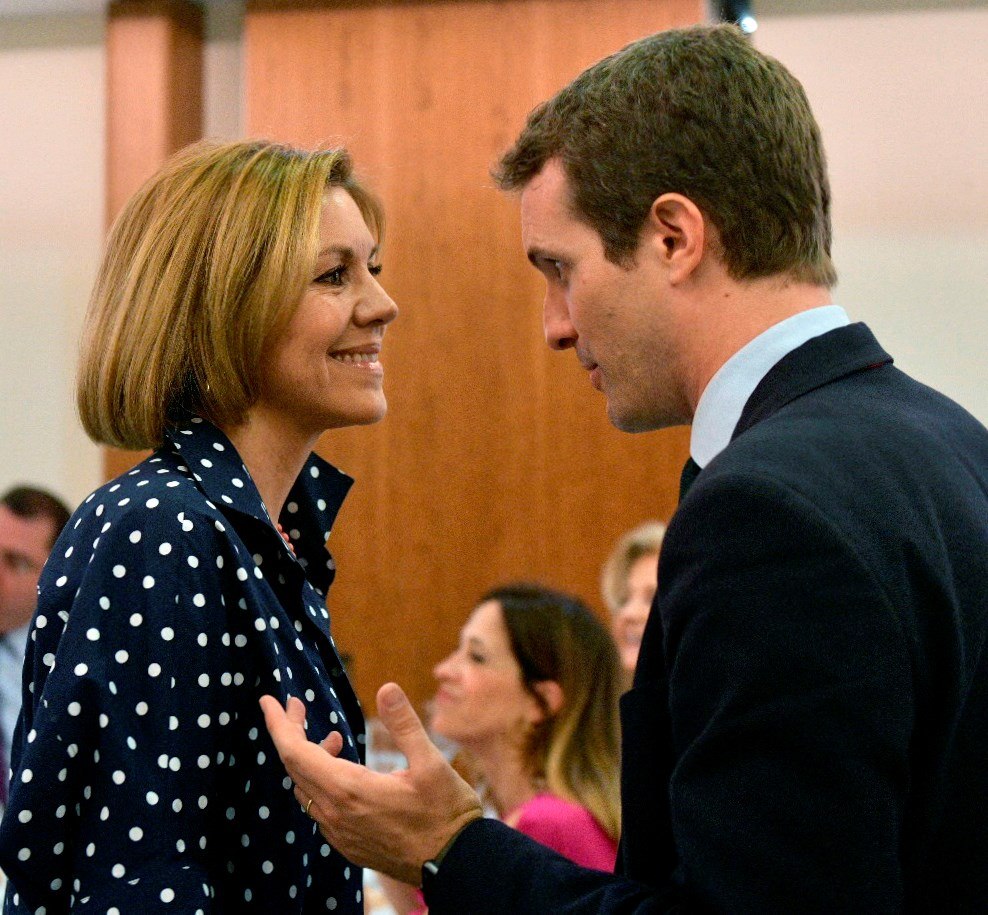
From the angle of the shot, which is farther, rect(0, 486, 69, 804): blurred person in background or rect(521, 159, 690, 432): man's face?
rect(0, 486, 69, 804): blurred person in background

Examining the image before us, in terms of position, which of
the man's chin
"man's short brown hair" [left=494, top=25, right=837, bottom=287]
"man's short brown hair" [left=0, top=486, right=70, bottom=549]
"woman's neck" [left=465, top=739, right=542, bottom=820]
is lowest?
"woman's neck" [left=465, top=739, right=542, bottom=820]

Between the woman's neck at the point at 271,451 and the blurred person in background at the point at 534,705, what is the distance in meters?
1.21

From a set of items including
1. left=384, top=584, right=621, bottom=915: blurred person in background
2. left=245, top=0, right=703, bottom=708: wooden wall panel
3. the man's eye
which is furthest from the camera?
left=245, top=0, right=703, bottom=708: wooden wall panel

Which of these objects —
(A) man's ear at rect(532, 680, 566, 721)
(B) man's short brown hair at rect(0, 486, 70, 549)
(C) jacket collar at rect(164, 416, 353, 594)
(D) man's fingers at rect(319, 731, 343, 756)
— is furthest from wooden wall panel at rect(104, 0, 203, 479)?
(D) man's fingers at rect(319, 731, 343, 756)

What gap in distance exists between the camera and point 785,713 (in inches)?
35.0

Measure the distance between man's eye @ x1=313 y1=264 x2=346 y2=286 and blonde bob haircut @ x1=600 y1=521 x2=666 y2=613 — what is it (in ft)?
7.37

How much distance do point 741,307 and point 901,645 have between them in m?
0.39

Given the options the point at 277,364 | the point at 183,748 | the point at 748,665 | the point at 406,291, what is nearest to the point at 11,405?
the point at 406,291

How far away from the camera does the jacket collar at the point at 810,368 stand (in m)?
1.09

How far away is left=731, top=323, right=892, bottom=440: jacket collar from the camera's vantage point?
109cm

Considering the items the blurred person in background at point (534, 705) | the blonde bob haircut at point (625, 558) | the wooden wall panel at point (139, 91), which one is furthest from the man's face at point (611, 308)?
the wooden wall panel at point (139, 91)

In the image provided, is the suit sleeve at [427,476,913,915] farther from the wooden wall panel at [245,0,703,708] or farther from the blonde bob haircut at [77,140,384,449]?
the wooden wall panel at [245,0,703,708]

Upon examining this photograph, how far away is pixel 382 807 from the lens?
3.54 ft

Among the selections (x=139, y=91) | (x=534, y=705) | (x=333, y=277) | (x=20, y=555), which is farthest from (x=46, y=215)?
(x=333, y=277)
